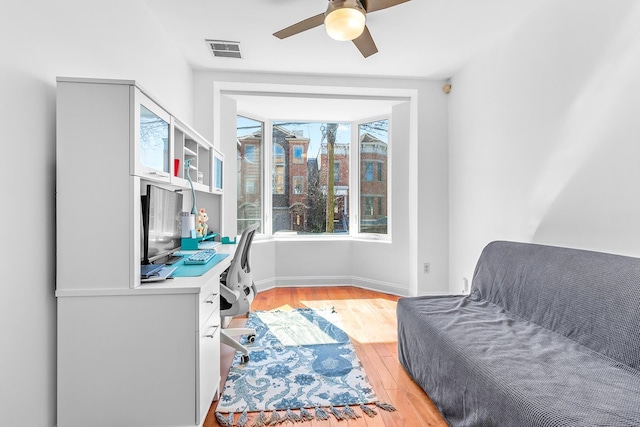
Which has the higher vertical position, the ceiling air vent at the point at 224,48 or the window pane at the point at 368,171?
the ceiling air vent at the point at 224,48

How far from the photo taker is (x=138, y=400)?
Result: 4.97 feet

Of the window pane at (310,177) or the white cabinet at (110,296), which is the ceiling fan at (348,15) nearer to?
the white cabinet at (110,296)

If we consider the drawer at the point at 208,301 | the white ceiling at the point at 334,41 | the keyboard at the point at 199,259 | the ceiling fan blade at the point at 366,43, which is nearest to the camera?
the drawer at the point at 208,301

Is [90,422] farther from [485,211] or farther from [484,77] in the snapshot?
[484,77]

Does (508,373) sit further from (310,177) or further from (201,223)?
(310,177)

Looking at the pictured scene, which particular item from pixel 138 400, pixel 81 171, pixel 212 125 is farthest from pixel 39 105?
pixel 212 125

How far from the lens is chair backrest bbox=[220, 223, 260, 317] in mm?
2438

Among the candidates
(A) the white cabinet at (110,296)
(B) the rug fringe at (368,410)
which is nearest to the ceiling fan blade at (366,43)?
(A) the white cabinet at (110,296)

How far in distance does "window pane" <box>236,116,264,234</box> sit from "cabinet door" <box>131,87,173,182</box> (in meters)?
2.45

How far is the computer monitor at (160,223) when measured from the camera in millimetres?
1911

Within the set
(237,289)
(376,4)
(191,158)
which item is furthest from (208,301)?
(376,4)

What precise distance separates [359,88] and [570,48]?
6.73 feet

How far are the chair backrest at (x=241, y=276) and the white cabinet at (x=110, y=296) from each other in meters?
0.87

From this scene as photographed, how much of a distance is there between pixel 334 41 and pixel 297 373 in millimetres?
2725
